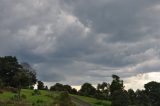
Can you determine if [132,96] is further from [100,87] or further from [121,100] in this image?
[100,87]

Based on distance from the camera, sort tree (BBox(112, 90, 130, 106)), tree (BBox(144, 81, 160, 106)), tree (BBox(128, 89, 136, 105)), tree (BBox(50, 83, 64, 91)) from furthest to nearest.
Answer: tree (BBox(50, 83, 64, 91)) < tree (BBox(144, 81, 160, 106)) < tree (BBox(128, 89, 136, 105)) < tree (BBox(112, 90, 130, 106))

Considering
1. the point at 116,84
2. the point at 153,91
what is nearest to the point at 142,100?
the point at 153,91

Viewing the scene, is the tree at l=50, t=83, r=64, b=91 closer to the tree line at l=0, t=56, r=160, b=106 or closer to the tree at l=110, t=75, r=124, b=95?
the tree line at l=0, t=56, r=160, b=106

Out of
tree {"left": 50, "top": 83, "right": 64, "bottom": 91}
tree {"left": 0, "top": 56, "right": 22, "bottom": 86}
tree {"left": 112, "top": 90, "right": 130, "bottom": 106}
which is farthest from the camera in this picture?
tree {"left": 50, "top": 83, "right": 64, "bottom": 91}

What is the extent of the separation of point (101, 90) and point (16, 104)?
100699 millimetres

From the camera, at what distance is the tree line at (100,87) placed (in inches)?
4996

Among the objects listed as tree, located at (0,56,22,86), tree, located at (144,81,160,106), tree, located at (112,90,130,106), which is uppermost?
tree, located at (0,56,22,86)

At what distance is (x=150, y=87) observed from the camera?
161 metres

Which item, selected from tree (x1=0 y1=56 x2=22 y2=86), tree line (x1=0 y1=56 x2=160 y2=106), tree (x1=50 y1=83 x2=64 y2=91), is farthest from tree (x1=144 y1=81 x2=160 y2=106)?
tree (x1=0 y1=56 x2=22 y2=86)

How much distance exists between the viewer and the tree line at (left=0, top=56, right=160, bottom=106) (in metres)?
127

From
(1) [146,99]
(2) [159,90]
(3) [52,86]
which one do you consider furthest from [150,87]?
(3) [52,86]

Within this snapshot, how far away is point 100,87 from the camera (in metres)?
196

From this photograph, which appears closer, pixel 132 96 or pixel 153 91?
pixel 132 96

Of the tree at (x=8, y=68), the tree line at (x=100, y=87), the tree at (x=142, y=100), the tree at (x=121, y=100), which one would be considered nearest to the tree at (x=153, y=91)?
the tree line at (x=100, y=87)
